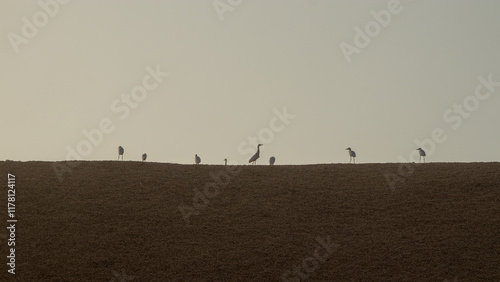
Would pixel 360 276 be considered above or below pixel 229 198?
below

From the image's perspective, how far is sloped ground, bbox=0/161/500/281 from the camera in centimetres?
2847

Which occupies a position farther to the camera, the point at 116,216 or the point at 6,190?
the point at 6,190

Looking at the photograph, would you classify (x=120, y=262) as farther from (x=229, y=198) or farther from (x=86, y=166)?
(x=86, y=166)

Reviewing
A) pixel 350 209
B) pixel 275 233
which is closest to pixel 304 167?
pixel 350 209

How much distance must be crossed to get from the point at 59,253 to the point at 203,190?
29.3ft

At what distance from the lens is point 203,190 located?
117 feet

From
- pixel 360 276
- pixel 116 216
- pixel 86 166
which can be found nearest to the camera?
pixel 360 276

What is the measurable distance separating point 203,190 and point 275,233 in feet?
18.4

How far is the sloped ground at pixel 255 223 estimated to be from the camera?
2847 centimetres

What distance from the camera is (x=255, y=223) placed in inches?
1281

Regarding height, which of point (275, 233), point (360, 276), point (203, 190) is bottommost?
point (360, 276)

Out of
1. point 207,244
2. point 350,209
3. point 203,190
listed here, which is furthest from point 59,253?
point 350,209

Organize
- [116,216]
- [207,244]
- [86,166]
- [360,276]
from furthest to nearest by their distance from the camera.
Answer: [86,166] < [116,216] < [207,244] < [360,276]

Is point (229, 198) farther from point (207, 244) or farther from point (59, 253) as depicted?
point (59, 253)
